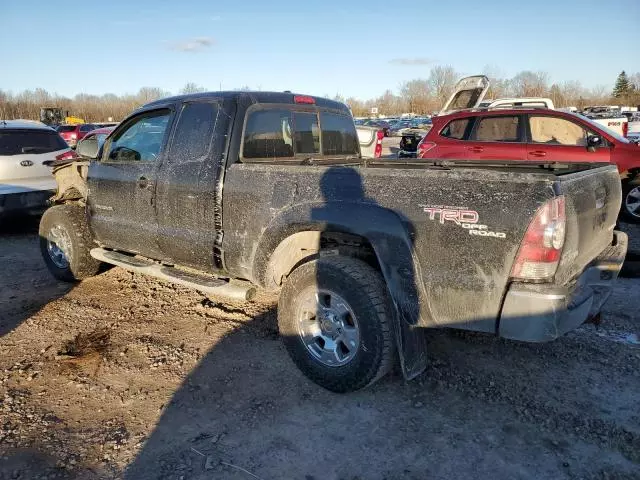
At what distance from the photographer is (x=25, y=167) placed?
25.4 ft

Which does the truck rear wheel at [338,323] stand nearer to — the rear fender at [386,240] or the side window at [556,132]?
the rear fender at [386,240]

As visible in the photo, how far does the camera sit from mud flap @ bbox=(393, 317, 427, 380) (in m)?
3.10

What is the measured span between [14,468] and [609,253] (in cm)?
388

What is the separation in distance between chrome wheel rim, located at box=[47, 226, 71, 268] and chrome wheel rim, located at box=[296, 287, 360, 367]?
335 cm

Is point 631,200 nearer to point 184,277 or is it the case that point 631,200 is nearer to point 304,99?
point 304,99

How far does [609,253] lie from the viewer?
3.49 metres

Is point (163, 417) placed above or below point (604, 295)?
below

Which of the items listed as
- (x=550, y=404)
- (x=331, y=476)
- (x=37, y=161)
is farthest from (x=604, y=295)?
(x=37, y=161)

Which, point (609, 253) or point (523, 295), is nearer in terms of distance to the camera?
point (523, 295)

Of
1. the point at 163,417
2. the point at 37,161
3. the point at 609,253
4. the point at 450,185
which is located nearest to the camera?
the point at 450,185

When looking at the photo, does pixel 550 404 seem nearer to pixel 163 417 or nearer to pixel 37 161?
pixel 163 417

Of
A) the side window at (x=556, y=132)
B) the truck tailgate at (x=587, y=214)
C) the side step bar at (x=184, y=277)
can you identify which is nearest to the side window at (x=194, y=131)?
the side step bar at (x=184, y=277)

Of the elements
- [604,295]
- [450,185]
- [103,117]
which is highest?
[103,117]

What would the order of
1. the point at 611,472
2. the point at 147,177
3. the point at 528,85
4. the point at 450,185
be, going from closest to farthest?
the point at 611,472, the point at 450,185, the point at 147,177, the point at 528,85
